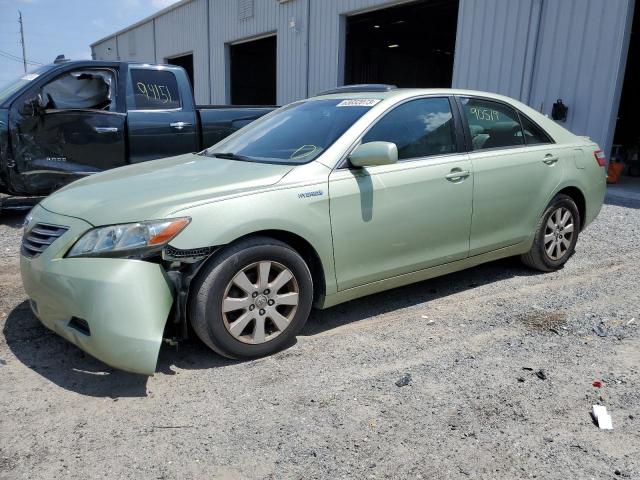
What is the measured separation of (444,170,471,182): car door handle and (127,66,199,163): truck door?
421 centimetres

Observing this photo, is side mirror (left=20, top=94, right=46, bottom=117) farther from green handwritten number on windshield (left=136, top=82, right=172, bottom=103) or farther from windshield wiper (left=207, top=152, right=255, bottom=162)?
windshield wiper (left=207, top=152, right=255, bottom=162)

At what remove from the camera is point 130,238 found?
285cm

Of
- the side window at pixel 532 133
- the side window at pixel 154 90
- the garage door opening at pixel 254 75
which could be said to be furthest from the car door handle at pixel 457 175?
the garage door opening at pixel 254 75

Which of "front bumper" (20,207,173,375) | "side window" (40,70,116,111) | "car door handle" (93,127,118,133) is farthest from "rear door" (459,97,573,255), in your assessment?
"side window" (40,70,116,111)

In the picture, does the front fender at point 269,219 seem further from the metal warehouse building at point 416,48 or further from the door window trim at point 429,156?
the metal warehouse building at point 416,48

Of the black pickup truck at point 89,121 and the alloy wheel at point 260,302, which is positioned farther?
the black pickup truck at point 89,121

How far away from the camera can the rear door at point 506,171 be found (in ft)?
13.8

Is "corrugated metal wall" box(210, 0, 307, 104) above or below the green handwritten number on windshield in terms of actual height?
above

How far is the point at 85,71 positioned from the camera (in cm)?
664

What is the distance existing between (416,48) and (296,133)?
23.9m

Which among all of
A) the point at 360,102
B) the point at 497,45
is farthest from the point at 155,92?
the point at 497,45

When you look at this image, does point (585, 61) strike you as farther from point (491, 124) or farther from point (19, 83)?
point (19, 83)

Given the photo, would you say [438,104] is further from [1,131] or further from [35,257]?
[1,131]

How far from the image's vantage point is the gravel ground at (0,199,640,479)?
7.75 feet
